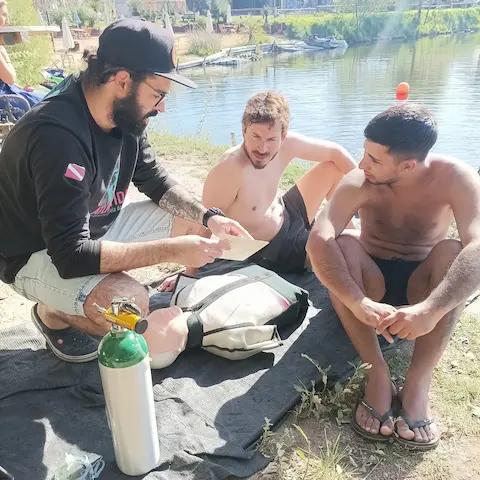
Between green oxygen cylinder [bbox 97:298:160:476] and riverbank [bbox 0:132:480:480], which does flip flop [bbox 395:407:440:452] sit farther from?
green oxygen cylinder [bbox 97:298:160:476]

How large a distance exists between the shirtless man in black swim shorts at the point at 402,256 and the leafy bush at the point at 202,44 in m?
36.1

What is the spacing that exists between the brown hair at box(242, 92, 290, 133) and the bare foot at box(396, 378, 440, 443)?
62.7 inches

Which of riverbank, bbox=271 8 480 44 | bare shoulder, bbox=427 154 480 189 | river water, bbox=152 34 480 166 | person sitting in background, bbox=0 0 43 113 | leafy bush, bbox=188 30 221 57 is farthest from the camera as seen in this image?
riverbank, bbox=271 8 480 44

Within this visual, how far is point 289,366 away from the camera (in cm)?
232

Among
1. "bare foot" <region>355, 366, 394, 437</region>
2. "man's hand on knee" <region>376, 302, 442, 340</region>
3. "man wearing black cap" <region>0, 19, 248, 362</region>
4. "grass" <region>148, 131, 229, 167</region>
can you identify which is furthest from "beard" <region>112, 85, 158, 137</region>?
"grass" <region>148, 131, 229, 167</region>

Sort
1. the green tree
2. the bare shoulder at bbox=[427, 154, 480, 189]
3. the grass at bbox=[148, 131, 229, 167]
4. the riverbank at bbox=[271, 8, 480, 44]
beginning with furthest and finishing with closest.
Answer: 1. the riverbank at bbox=[271, 8, 480, 44]
2. the green tree
3. the grass at bbox=[148, 131, 229, 167]
4. the bare shoulder at bbox=[427, 154, 480, 189]

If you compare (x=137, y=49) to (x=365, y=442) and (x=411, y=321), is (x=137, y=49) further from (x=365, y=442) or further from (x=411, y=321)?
(x=365, y=442)

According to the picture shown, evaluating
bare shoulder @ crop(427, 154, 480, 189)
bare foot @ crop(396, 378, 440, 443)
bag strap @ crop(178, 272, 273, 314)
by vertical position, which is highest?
bare shoulder @ crop(427, 154, 480, 189)

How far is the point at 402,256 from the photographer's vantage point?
96.3 inches

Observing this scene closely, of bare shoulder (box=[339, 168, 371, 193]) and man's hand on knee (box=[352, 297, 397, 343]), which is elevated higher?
bare shoulder (box=[339, 168, 371, 193])

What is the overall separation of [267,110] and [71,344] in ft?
5.33

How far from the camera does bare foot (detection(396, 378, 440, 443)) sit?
1.92 metres

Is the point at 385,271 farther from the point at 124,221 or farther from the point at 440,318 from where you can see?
the point at 124,221

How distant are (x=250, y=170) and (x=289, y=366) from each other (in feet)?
4.06
